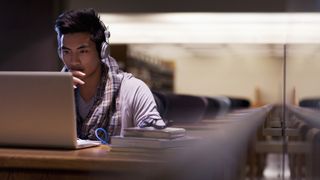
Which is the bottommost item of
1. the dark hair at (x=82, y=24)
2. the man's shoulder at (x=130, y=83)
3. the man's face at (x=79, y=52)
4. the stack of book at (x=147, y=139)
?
the stack of book at (x=147, y=139)

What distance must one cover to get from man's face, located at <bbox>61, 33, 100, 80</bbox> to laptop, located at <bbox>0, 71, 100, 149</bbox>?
609 mm

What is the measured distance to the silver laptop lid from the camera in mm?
1479

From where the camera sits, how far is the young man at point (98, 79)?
6.79 ft

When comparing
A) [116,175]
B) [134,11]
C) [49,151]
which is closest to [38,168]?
[49,151]

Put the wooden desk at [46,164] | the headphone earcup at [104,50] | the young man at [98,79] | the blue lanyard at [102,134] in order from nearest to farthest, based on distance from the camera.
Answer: the wooden desk at [46,164] → the blue lanyard at [102,134] → the young man at [98,79] → the headphone earcup at [104,50]

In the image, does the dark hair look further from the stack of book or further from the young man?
the stack of book

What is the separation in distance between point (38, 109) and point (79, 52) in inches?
26.4

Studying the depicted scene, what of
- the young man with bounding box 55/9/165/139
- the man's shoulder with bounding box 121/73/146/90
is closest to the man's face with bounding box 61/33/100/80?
the young man with bounding box 55/9/165/139

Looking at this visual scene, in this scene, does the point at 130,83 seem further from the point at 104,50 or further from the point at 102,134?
the point at 102,134

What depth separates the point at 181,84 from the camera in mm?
11586

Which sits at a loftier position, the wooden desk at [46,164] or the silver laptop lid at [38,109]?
the silver laptop lid at [38,109]

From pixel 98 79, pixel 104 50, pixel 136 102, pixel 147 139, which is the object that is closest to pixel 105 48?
pixel 104 50

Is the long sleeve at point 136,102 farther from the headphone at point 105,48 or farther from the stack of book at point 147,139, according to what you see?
the stack of book at point 147,139

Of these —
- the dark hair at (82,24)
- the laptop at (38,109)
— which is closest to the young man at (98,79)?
the dark hair at (82,24)
